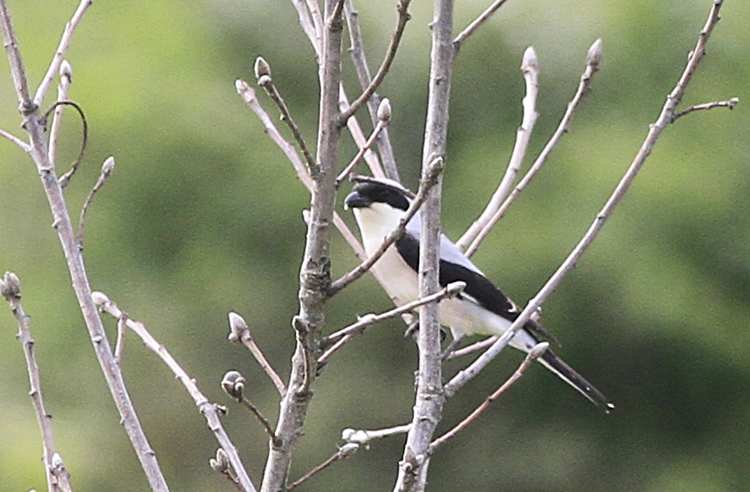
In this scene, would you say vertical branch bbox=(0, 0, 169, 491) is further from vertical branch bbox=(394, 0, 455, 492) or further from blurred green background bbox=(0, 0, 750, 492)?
blurred green background bbox=(0, 0, 750, 492)

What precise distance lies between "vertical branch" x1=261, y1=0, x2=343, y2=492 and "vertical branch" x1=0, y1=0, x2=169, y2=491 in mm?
113

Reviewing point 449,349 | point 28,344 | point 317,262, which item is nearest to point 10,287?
point 28,344

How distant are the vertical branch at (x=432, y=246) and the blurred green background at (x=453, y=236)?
5.56 ft

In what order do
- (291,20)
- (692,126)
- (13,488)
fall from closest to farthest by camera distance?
(13,488) → (692,126) → (291,20)

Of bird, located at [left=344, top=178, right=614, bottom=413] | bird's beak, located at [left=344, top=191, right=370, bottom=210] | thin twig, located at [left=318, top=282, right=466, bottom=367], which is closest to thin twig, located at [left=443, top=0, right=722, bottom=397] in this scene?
thin twig, located at [left=318, top=282, right=466, bottom=367]

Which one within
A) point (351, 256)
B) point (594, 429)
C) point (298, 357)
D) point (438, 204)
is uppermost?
point (351, 256)

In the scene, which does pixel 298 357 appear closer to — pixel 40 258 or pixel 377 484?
pixel 377 484

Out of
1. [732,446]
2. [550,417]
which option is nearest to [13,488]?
[550,417]

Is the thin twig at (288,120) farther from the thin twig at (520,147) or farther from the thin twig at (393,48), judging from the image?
the thin twig at (520,147)

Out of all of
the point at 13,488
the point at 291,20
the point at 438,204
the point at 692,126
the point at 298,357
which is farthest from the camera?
the point at 291,20

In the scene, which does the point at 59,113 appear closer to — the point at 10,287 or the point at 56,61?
the point at 56,61

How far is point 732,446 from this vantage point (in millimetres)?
2770

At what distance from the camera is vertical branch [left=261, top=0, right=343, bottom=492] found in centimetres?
68

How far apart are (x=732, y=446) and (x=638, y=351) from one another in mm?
381
